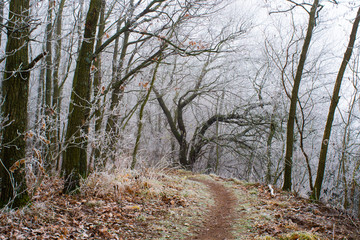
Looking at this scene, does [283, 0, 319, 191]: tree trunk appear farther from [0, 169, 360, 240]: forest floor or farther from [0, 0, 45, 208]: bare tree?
[0, 0, 45, 208]: bare tree

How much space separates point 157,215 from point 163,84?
10110mm

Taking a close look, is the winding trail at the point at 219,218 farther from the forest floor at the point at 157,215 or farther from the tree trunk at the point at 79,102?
the tree trunk at the point at 79,102

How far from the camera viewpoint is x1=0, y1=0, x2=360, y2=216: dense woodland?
14.2ft

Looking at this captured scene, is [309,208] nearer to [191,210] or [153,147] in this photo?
[191,210]

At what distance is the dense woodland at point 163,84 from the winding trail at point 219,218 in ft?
6.00

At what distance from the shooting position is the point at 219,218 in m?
5.22

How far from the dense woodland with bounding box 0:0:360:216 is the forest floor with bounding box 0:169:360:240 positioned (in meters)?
0.44

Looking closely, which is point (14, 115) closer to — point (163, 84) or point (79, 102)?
point (79, 102)

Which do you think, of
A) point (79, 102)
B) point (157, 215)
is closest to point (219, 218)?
point (157, 215)

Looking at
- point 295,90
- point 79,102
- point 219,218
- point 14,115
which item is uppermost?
point 295,90

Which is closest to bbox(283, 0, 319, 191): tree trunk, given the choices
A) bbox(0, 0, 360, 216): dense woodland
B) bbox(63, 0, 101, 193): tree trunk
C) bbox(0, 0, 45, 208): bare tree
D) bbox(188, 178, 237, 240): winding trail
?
bbox(0, 0, 360, 216): dense woodland

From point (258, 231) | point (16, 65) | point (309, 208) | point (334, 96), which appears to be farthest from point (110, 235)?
point (334, 96)

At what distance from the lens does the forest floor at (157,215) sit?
3825mm

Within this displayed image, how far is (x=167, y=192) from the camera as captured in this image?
6.24m
